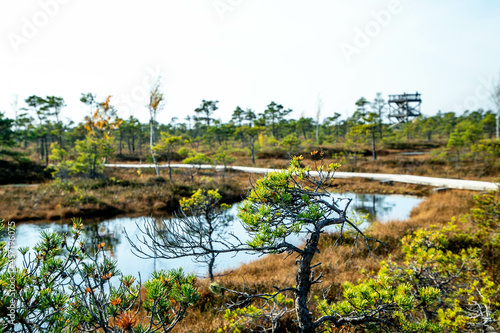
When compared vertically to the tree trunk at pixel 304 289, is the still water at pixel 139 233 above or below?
below

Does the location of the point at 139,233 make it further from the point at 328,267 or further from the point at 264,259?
the point at 328,267

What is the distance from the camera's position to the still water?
8.65 m

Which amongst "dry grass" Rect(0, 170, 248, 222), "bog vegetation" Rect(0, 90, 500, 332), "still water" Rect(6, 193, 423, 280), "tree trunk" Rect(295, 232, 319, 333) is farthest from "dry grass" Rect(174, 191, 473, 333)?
"dry grass" Rect(0, 170, 248, 222)

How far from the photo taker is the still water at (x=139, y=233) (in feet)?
28.4

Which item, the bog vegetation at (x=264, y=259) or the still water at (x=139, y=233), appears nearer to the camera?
the bog vegetation at (x=264, y=259)

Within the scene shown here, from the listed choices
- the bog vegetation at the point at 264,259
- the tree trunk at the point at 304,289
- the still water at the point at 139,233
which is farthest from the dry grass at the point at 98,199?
the tree trunk at the point at 304,289

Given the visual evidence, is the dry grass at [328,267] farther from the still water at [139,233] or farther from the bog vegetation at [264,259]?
the still water at [139,233]

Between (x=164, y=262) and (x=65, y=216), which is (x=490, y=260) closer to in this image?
(x=164, y=262)

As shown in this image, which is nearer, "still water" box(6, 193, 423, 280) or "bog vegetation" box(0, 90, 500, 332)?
"bog vegetation" box(0, 90, 500, 332)

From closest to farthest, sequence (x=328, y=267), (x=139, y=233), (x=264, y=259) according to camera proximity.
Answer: (x=328, y=267) → (x=264, y=259) → (x=139, y=233)

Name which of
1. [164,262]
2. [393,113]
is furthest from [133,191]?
[393,113]

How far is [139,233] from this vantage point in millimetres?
11688

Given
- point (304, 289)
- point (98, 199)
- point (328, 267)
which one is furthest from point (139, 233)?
point (304, 289)

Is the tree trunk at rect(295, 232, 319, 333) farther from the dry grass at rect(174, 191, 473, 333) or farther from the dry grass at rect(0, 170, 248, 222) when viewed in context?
the dry grass at rect(0, 170, 248, 222)
